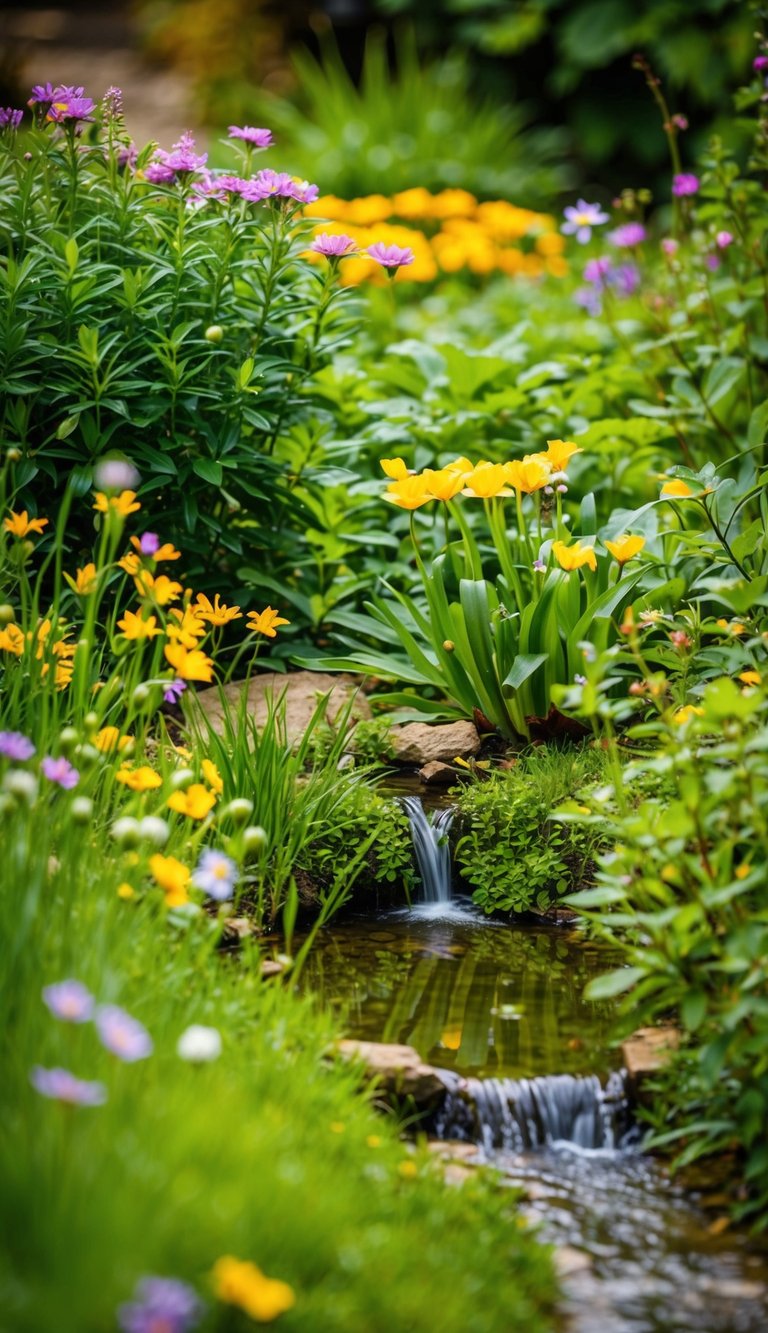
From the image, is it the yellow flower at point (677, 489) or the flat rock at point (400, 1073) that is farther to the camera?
the yellow flower at point (677, 489)

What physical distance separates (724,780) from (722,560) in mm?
1158

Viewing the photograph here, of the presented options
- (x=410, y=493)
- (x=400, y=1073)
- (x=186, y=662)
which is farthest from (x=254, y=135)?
(x=400, y=1073)

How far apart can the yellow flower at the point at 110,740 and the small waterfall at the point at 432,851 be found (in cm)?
88

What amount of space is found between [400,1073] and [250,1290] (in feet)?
2.60

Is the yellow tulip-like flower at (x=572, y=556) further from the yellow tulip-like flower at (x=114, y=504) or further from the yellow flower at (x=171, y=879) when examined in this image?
the yellow flower at (x=171, y=879)

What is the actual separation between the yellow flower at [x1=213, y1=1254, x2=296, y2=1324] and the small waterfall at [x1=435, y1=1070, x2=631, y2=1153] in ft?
2.67

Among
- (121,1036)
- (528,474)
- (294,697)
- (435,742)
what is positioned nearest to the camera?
(121,1036)

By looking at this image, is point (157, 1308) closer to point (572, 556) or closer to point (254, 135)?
point (572, 556)

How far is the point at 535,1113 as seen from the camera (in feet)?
7.46

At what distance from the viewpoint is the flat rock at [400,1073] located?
2209 millimetres

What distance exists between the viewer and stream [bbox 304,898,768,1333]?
186cm

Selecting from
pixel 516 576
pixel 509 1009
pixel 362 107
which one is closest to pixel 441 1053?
pixel 509 1009

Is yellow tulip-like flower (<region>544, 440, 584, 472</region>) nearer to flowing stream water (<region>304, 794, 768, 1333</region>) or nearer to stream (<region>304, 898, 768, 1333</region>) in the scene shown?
flowing stream water (<region>304, 794, 768, 1333</region>)

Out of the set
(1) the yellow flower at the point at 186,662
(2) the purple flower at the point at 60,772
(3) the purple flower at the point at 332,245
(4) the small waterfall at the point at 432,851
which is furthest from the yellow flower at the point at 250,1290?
(3) the purple flower at the point at 332,245
